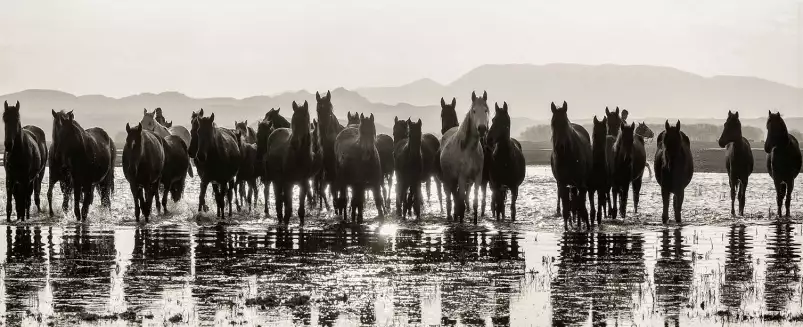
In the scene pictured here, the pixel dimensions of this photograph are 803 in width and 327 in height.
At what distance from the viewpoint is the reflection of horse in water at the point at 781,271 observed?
36.7ft

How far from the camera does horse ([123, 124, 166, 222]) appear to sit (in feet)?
66.9

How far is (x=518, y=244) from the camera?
16.6 m

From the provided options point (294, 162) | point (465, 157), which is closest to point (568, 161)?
point (465, 157)

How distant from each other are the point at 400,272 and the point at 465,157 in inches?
296

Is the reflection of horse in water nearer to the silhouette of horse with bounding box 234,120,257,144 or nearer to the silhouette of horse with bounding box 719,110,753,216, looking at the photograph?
the silhouette of horse with bounding box 719,110,753,216

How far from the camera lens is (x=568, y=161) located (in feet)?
62.9

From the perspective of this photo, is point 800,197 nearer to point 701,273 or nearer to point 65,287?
point 701,273

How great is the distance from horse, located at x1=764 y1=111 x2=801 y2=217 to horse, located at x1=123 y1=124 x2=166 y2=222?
42.0 ft

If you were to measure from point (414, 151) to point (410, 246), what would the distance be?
5.98m

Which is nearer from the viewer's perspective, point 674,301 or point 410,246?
point 674,301

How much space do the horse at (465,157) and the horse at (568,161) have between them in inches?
64.1

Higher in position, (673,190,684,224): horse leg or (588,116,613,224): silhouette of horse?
(588,116,613,224): silhouette of horse

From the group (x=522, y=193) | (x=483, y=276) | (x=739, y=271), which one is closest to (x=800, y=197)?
(x=522, y=193)

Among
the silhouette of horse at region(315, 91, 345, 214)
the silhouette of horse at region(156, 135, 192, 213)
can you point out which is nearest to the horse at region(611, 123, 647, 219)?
the silhouette of horse at region(315, 91, 345, 214)
